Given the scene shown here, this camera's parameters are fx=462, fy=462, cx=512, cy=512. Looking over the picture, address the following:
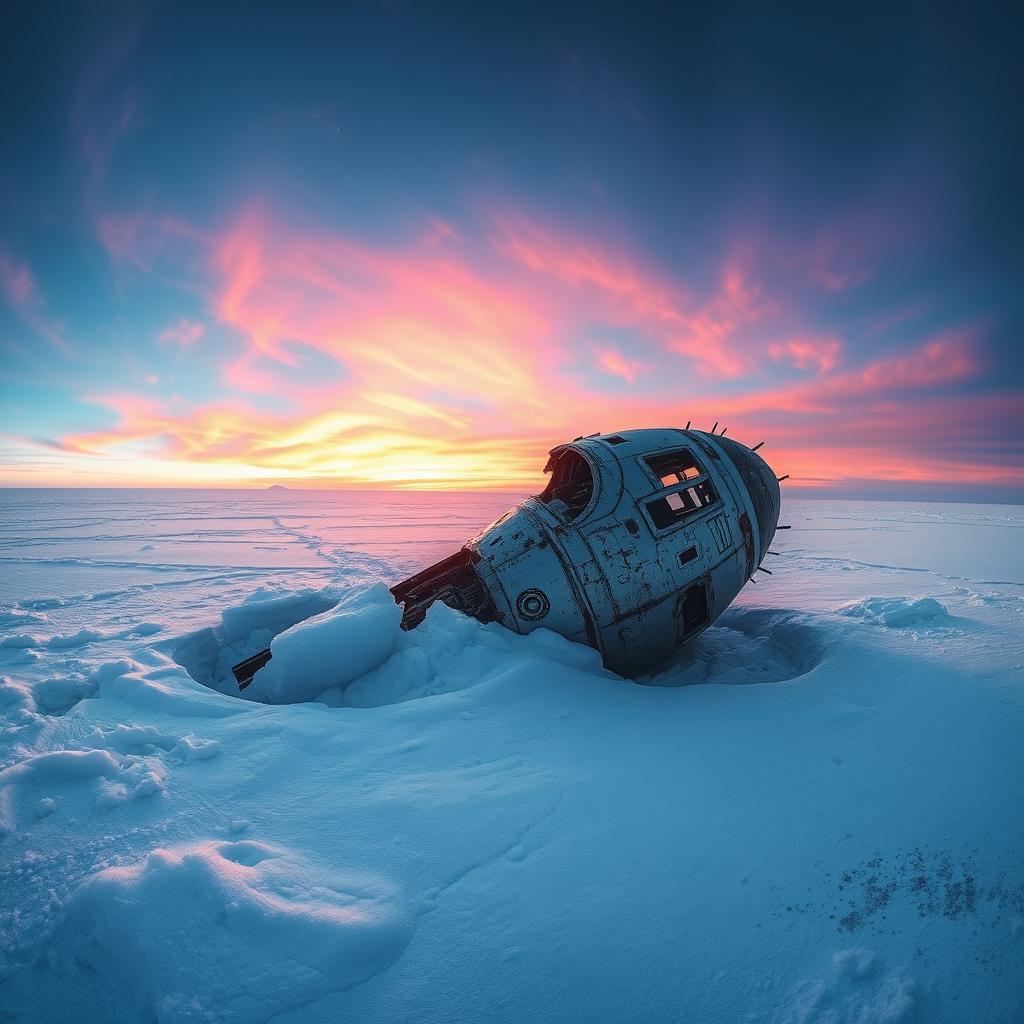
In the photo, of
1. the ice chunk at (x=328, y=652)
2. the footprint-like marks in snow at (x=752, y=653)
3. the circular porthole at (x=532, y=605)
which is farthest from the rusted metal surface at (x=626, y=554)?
the ice chunk at (x=328, y=652)

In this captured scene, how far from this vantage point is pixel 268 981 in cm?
222

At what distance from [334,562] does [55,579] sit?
26.0 feet

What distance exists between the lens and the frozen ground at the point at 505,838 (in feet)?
7.47

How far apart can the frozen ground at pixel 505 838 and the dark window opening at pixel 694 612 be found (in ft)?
5.18

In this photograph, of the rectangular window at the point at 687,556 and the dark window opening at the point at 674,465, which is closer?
the rectangular window at the point at 687,556

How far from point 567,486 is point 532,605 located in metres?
2.64

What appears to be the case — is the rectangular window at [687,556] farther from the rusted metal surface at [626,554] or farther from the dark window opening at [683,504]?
the dark window opening at [683,504]

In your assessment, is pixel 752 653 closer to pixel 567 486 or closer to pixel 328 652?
pixel 567 486

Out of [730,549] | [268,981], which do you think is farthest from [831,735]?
[268,981]

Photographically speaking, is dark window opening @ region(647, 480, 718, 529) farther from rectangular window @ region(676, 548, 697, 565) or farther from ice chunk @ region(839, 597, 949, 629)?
ice chunk @ region(839, 597, 949, 629)

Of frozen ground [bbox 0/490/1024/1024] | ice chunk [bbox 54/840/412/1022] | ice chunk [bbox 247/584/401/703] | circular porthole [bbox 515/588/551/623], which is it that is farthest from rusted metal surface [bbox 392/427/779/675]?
ice chunk [bbox 54/840/412/1022]

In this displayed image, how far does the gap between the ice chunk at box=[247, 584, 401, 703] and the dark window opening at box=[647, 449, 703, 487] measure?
438 centimetres

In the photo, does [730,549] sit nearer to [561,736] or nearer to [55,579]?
[561,736]

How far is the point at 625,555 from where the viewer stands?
21.2ft
